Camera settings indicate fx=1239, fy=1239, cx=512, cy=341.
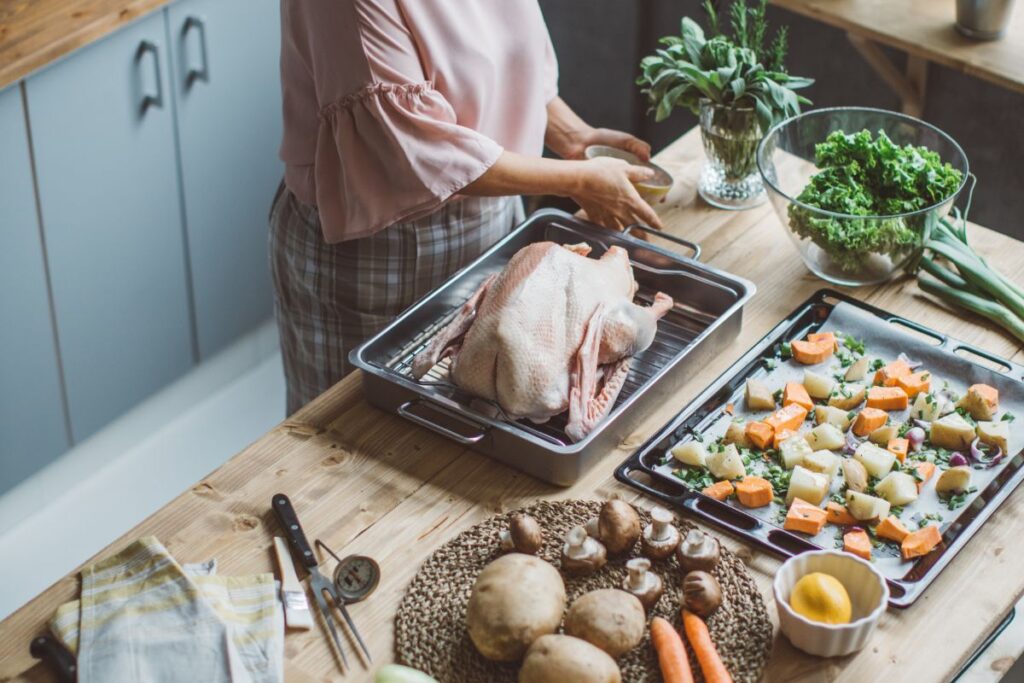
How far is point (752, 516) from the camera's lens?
1.60 metres

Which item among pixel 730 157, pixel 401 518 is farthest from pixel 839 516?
pixel 730 157

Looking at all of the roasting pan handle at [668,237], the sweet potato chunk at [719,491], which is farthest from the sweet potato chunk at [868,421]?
the roasting pan handle at [668,237]

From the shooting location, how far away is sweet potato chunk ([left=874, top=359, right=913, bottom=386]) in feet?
5.89

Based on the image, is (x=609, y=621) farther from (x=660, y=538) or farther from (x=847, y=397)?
(x=847, y=397)

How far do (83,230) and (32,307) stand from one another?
20 cm

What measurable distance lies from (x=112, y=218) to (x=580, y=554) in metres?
1.74

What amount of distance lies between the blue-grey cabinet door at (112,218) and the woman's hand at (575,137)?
3.34 ft

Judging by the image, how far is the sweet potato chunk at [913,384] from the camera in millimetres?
1776

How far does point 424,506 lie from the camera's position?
1653 millimetres

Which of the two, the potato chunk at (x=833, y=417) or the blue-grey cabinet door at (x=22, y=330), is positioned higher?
the potato chunk at (x=833, y=417)

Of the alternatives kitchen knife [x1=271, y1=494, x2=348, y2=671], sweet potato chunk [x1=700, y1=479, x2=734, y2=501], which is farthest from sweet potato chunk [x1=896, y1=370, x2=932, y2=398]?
kitchen knife [x1=271, y1=494, x2=348, y2=671]

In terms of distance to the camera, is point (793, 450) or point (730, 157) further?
point (730, 157)

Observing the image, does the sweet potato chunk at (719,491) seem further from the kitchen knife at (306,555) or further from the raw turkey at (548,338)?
the kitchen knife at (306,555)

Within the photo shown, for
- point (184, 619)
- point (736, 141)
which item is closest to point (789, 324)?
point (736, 141)
